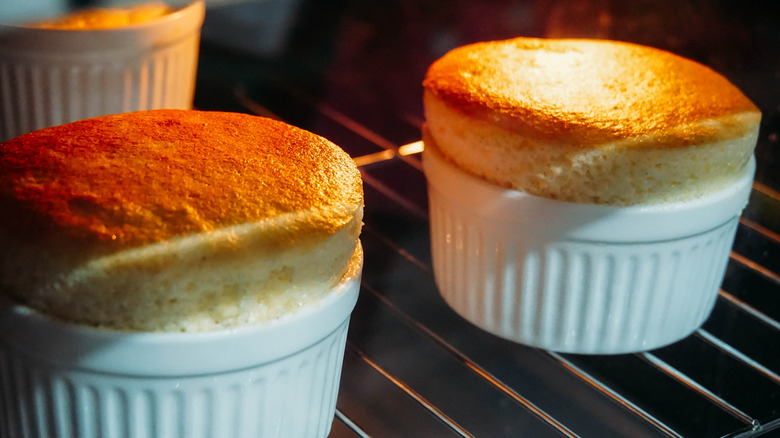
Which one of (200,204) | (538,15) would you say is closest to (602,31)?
(538,15)

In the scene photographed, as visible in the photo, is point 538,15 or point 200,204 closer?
point 200,204

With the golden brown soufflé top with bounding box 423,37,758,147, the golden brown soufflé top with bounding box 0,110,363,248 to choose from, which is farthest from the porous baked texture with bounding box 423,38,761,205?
the golden brown soufflé top with bounding box 0,110,363,248

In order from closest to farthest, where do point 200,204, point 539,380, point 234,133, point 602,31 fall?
point 200,204
point 234,133
point 539,380
point 602,31

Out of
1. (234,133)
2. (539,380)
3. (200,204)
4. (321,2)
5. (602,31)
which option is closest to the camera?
(200,204)

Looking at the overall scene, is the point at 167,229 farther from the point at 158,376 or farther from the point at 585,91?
the point at 585,91

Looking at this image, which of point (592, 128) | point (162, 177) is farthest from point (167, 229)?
point (592, 128)

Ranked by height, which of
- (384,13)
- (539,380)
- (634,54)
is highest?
(634,54)

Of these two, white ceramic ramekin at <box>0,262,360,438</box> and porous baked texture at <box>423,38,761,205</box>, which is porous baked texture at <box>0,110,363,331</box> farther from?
porous baked texture at <box>423,38,761,205</box>

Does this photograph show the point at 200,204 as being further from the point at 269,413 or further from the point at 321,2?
the point at 321,2

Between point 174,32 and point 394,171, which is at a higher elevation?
point 174,32
